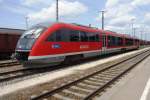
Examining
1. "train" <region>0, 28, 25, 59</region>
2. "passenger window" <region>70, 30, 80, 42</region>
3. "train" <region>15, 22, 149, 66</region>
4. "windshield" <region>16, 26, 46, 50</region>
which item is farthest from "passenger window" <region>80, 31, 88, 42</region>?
"train" <region>0, 28, 25, 59</region>

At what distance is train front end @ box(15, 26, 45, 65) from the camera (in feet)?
47.0

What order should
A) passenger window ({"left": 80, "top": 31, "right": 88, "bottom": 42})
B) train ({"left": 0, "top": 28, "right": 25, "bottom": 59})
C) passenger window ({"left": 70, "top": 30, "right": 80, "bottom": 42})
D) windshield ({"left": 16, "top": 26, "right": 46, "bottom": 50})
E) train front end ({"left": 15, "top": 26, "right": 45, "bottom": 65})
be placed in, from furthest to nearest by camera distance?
train ({"left": 0, "top": 28, "right": 25, "bottom": 59}), passenger window ({"left": 80, "top": 31, "right": 88, "bottom": 42}), passenger window ({"left": 70, "top": 30, "right": 80, "bottom": 42}), windshield ({"left": 16, "top": 26, "right": 46, "bottom": 50}), train front end ({"left": 15, "top": 26, "right": 45, "bottom": 65})

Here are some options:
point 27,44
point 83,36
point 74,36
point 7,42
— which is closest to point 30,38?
point 27,44

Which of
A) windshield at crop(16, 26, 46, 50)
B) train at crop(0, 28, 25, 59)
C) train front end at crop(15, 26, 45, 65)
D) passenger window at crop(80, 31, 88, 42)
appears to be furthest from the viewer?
train at crop(0, 28, 25, 59)

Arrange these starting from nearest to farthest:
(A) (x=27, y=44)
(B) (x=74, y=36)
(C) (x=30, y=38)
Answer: (A) (x=27, y=44)
(C) (x=30, y=38)
(B) (x=74, y=36)

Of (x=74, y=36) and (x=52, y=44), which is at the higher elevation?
(x=74, y=36)

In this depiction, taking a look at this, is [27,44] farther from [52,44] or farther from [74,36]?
[74,36]

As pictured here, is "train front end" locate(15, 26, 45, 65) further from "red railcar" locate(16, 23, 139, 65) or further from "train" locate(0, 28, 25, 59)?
"train" locate(0, 28, 25, 59)

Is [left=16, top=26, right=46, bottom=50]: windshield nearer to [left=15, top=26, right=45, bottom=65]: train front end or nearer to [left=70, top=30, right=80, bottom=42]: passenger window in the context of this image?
[left=15, top=26, right=45, bottom=65]: train front end

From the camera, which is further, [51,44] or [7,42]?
[7,42]

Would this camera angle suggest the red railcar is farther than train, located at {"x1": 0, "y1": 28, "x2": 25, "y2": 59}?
No

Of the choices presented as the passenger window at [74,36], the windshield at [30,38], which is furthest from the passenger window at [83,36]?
the windshield at [30,38]

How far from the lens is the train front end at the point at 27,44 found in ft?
47.0

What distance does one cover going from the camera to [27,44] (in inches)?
577
